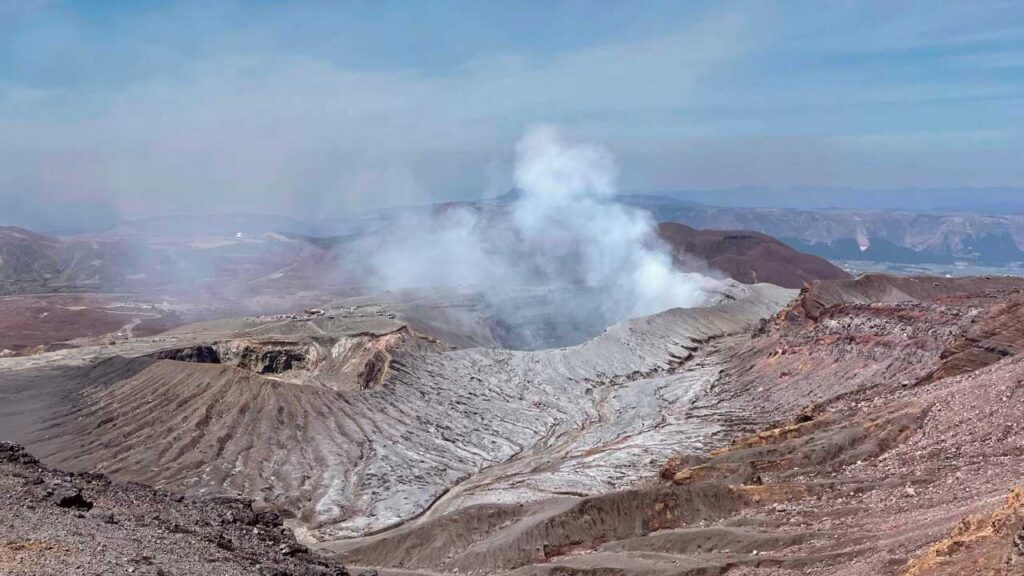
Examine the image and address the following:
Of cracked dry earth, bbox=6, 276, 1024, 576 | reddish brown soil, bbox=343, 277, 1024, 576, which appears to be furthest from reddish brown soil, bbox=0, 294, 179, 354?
reddish brown soil, bbox=343, 277, 1024, 576

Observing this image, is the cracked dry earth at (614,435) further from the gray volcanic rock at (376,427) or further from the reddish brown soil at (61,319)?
the reddish brown soil at (61,319)

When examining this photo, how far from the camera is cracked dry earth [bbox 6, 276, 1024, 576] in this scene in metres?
37.9

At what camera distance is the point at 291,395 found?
83.3 m

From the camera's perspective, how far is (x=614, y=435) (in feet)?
272

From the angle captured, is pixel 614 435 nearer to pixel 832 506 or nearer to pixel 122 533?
pixel 832 506

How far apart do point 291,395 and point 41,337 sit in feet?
257

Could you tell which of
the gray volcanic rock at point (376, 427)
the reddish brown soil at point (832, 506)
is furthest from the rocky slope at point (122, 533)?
the gray volcanic rock at point (376, 427)

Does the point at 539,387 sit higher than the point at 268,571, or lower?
lower

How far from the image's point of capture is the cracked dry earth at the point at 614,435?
124 ft

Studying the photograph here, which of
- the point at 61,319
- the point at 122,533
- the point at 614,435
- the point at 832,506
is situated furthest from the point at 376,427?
the point at 61,319

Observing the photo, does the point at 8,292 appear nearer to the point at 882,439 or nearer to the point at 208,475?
the point at 208,475

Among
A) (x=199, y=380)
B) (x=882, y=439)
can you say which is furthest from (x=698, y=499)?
(x=199, y=380)

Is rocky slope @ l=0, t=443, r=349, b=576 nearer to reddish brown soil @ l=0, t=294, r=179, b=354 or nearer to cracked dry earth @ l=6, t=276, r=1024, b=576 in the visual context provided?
cracked dry earth @ l=6, t=276, r=1024, b=576

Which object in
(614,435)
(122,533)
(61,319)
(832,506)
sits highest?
(122,533)
